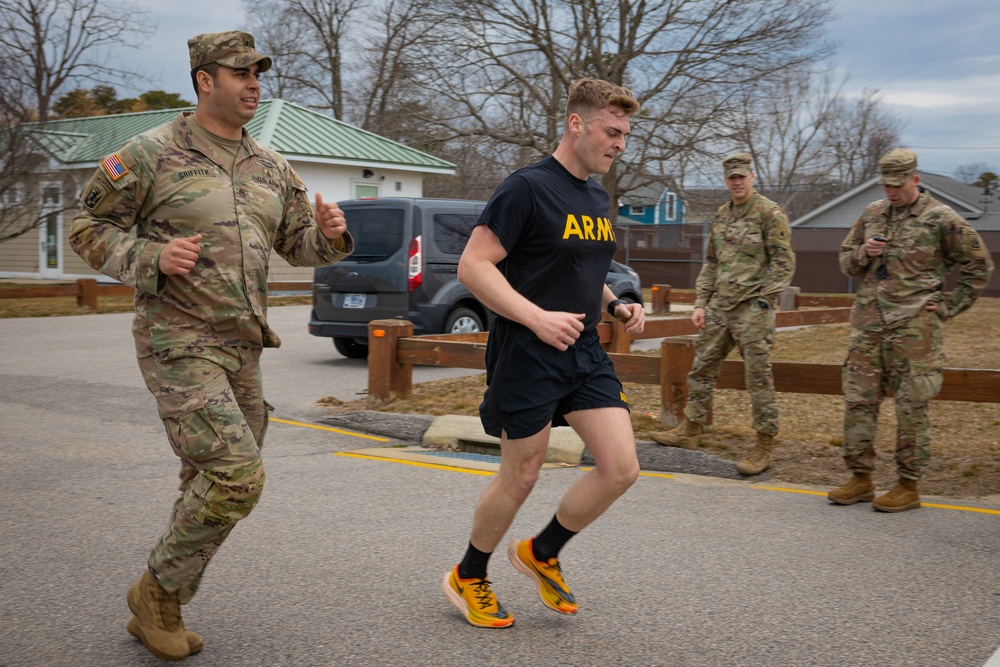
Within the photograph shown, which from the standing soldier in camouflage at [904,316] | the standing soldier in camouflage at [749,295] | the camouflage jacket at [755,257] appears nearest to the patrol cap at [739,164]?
the standing soldier in camouflage at [749,295]

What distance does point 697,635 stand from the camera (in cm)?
405

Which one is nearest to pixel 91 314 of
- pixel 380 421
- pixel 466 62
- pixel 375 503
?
pixel 466 62

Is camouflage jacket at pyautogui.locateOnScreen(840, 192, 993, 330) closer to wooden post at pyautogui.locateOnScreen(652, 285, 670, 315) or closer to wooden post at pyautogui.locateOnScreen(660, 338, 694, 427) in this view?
wooden post at pyautogui.locateOnScreen(660, 338, 694, 427)

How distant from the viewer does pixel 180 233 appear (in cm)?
375

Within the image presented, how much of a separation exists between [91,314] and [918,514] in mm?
17371

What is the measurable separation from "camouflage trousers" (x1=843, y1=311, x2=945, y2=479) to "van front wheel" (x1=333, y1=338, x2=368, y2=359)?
817 centimetres

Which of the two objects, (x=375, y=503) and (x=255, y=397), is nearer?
(x=255, y=397)

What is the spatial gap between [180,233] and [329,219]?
1.87 ft

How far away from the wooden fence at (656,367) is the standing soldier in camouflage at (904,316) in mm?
657

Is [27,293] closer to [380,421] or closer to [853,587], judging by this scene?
[380,421]

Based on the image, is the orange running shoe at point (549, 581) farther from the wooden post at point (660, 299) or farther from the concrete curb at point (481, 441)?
the wooden post at point (660, 299)

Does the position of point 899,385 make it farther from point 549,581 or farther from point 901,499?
point 549,581

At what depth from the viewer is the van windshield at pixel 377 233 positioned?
12234 mm

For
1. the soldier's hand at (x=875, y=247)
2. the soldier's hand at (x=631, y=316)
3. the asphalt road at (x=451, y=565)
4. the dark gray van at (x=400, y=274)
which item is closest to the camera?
the asphalt road at (x=451, y=565)
